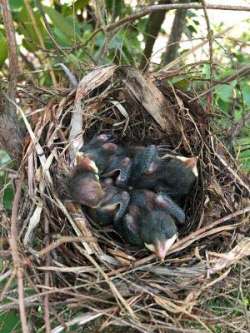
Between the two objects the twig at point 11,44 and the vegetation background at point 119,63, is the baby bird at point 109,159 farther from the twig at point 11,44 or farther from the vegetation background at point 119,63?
the twig at point 11,44

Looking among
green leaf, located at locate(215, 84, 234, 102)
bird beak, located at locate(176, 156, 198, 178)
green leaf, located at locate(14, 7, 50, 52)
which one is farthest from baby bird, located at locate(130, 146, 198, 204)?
green leaf, located at locate(14, 7, 50, 52)

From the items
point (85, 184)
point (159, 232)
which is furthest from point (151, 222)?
point (85, 184)

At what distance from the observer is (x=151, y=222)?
1222 millimetres

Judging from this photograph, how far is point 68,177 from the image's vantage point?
1214 mm

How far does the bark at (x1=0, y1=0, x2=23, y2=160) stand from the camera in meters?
1.01

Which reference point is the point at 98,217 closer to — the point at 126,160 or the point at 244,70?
the point at 126,160

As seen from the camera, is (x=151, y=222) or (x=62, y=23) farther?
(x=62, y=23)

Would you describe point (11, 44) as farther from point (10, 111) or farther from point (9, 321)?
point (9, 321)

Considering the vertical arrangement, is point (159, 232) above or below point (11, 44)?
below

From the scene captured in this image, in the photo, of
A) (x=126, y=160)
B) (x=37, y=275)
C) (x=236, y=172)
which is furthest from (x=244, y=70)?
(x=37, y=275)

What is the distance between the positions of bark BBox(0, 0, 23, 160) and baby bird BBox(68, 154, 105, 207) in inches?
4.7

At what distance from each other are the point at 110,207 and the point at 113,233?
0.26ft

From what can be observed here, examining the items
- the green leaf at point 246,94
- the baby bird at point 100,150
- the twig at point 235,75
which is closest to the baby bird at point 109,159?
the baby bird at point 100,150

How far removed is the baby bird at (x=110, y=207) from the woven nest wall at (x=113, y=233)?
0.09 feet
